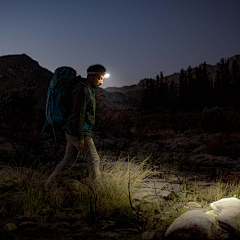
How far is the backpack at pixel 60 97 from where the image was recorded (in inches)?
144

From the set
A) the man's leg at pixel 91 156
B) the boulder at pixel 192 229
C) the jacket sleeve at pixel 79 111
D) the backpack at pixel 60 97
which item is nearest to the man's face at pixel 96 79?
the backpack at pixel 60 97

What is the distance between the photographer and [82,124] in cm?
356

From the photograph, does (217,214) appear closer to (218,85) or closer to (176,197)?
(176,197)

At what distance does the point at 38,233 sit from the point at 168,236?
58.9 inches

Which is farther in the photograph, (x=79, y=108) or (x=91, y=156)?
(x=91, y=156)

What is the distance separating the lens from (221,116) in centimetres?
1454

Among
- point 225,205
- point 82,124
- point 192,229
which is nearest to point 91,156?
point 82,124

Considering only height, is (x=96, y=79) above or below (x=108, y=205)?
above

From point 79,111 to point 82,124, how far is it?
0.20m

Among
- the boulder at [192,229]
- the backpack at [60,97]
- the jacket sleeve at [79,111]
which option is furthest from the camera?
the backpack at [60,97]

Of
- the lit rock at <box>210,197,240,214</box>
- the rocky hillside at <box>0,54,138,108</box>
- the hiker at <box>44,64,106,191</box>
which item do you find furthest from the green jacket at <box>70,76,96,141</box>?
the rocky hillside at <box>0,54,138,108</box>

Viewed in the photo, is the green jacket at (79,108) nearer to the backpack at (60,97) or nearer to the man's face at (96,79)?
the backpack at (60,97)

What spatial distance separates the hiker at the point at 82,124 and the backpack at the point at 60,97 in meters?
0.10

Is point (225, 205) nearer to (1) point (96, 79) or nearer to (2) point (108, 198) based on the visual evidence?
(2) point (108, 198)
